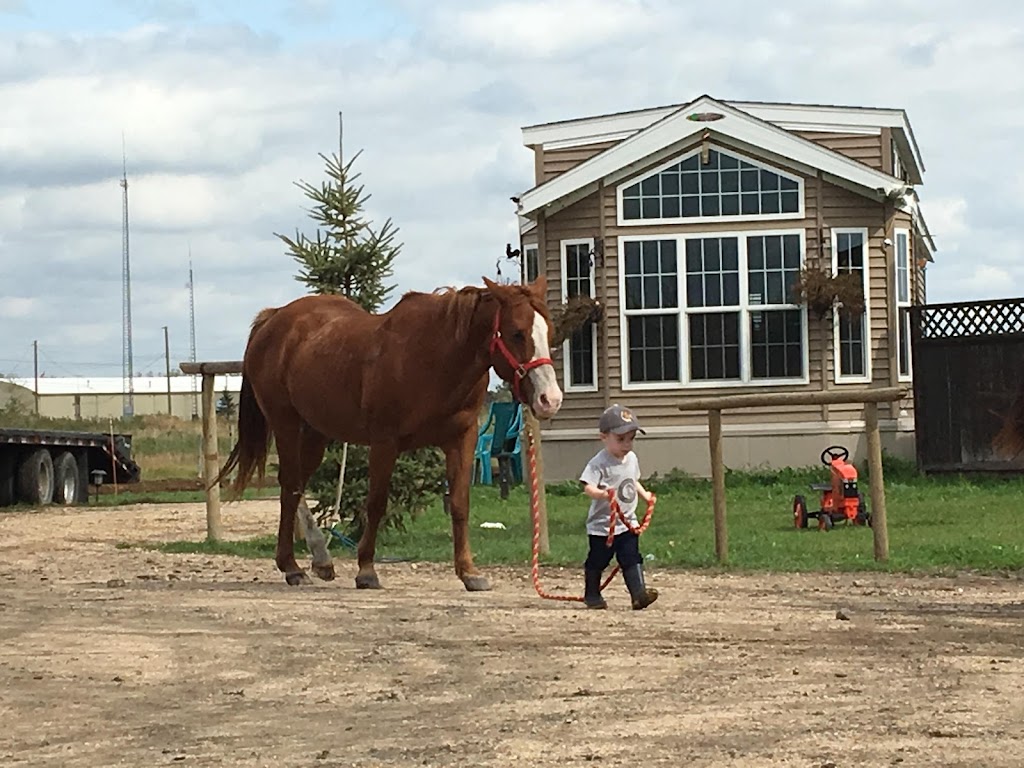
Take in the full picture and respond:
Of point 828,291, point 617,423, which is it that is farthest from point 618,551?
point 828,291

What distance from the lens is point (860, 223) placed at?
27328 mm

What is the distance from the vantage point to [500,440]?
30156 mm

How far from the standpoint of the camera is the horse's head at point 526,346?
11.5 metres

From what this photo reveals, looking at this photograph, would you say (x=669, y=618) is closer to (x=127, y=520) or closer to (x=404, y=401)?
(x=404, y=401)

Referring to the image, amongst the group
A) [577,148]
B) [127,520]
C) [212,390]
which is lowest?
[127,520]

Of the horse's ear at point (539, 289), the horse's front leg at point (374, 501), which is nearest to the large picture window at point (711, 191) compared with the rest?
the horse's front leg at point (374, 501)

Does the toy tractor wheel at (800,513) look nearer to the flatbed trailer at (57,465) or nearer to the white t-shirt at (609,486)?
the white t-shirt at (609,486)

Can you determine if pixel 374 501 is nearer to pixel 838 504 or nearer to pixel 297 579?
pixel 297 579

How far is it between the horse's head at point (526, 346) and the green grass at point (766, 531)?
11.1 ft

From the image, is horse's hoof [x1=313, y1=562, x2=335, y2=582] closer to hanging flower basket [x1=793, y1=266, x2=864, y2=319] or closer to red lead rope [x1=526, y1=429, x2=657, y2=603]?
red lead rope [x1=526, y1=429, x2=657, y2=603]

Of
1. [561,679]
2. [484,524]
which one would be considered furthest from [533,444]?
[561,679]

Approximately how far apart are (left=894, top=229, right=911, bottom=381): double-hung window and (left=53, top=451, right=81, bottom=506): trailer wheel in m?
14.3

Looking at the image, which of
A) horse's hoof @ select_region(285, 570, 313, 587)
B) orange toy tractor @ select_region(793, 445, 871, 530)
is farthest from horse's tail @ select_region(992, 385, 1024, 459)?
orange toy tractor @ select_region(793, 445, 871, 530)

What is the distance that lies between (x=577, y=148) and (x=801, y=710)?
74.3 ft
